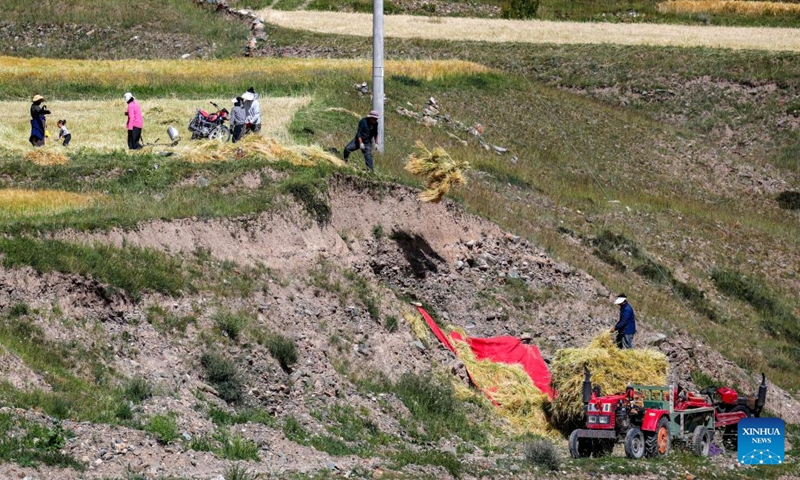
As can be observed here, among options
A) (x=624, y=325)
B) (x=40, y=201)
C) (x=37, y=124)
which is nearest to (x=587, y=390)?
(x=624, y=325)

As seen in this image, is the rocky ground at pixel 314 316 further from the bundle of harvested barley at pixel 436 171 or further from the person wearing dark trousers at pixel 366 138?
the person wearing dark trousers at pixel 366 138

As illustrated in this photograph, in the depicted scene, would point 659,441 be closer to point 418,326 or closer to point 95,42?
point 418,326

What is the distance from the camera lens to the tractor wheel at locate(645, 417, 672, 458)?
22.8m

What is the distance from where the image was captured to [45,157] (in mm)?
31203

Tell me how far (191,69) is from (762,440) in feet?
119

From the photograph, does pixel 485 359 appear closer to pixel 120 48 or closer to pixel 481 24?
pixel 120 48

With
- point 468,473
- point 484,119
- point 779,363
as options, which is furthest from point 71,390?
point 484,119

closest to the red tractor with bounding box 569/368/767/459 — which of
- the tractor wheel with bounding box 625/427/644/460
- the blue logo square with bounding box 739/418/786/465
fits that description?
A: the tractor wheel with bounding box 625/427/644/460

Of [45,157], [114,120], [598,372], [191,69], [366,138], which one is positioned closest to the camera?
[598,372]

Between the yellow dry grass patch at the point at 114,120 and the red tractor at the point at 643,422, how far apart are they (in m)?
13.7

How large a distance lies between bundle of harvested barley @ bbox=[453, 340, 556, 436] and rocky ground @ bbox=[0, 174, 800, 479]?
3.90ft

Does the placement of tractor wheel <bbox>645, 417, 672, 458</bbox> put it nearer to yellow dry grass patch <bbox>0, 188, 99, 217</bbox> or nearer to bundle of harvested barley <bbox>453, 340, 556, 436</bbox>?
bundle of harvested barley <bbox>453, 340, 556, 436</bbox>

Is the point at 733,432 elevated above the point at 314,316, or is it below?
below

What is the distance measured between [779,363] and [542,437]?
13771 millimetres
